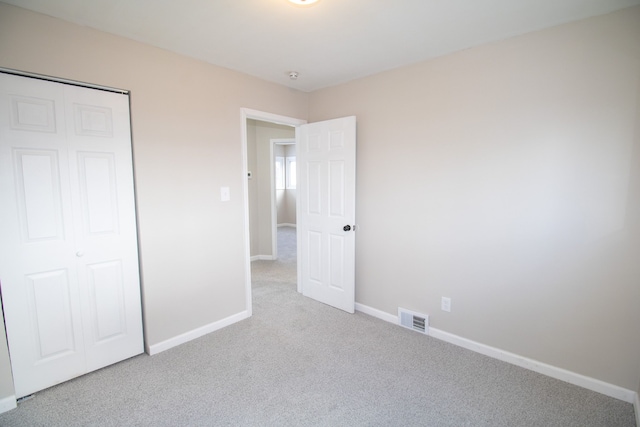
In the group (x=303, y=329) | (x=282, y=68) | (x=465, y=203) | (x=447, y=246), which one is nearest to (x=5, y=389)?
(x=303, y=329)

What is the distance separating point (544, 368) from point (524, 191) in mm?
1271

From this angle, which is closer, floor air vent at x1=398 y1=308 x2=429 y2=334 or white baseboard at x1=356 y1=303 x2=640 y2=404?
white baseboard at x1=356 y1=303 x2=640 y2=404

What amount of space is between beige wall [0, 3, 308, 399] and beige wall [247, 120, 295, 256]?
209cm

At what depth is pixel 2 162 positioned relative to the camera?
1802mm

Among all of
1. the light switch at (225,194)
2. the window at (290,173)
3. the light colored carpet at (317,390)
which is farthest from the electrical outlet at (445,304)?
the window at (290,173)

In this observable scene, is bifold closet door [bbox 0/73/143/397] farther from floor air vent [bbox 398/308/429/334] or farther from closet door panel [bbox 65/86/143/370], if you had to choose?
floor air vent [bbox 398/308/429/334]

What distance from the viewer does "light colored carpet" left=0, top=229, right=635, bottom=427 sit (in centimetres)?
179

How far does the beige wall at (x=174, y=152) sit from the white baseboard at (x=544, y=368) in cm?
198

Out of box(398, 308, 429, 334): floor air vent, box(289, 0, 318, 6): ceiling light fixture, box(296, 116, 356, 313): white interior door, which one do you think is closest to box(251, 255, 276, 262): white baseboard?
box(296, 116, 356, 313): white interior door

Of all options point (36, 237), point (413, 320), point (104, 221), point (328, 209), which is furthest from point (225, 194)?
point (413, 320)

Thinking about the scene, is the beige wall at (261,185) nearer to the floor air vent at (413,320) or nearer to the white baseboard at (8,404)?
the floor air vent at (413,320)

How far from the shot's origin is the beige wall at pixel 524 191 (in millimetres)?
1881

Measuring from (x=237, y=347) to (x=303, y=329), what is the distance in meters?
0.62

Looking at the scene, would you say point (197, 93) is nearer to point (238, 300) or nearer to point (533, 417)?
point (238, 300)
